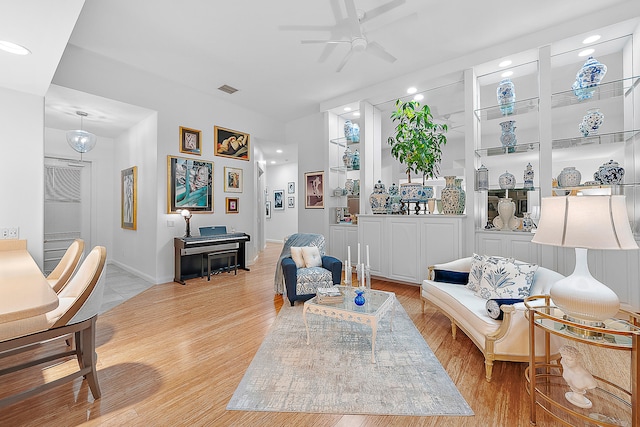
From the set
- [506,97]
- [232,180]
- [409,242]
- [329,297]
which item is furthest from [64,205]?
[506,97]

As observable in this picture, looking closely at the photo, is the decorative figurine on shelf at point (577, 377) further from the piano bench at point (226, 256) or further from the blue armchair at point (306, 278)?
the piano bench at point (226, 256)

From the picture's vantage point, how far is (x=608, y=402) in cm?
170

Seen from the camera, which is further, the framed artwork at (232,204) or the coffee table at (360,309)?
the framed artwork at (232,204)

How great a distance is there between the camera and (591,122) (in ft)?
10.5

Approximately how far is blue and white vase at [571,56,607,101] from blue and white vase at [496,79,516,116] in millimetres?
620

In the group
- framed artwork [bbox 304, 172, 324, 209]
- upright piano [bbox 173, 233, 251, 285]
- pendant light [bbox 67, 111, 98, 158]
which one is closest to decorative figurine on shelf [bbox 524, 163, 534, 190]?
framed artwork [bbox 304, 172, 324, 209]

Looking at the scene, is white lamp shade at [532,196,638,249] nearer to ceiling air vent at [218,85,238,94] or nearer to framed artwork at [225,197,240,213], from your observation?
ceiling air vent at [218,85,238,94]

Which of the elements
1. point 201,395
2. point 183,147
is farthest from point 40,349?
point 183,147

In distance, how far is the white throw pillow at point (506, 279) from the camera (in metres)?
2.38

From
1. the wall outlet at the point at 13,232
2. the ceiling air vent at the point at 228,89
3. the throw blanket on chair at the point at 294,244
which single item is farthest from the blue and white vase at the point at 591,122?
the wall outlet at the point at 13,232

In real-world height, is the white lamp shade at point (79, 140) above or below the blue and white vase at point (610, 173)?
above

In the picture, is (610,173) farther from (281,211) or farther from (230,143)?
(281,211)

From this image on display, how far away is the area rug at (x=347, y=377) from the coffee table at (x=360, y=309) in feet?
0.66

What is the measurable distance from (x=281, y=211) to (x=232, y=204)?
A: 430 cm
